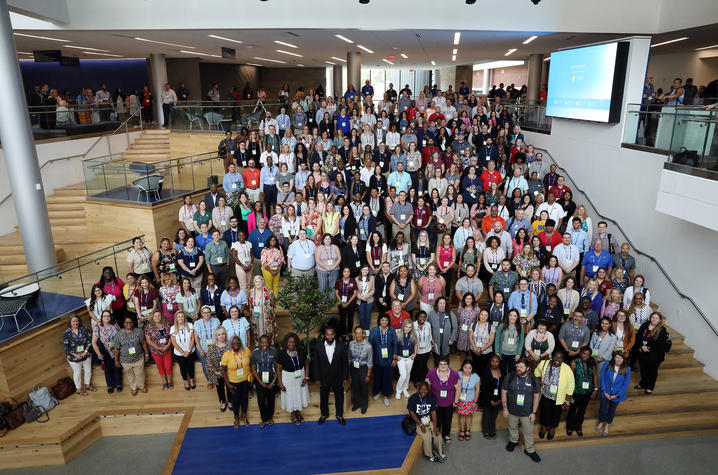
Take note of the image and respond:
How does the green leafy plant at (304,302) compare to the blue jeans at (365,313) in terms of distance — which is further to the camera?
the blue jeans at (365,313)

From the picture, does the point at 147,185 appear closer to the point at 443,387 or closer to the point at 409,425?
the point at 409,425

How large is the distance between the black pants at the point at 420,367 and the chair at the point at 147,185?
268 inches

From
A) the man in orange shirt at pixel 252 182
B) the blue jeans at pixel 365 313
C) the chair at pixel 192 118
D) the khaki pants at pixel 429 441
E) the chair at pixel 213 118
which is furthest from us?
the chair at pixel 192 118

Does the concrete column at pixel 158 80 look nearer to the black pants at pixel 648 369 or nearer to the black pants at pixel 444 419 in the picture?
the black pants at pixel 444 419

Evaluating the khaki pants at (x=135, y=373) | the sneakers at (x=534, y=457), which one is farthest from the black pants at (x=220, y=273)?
the sneakers at (x=534, y=457)

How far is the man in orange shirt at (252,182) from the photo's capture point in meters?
10.3

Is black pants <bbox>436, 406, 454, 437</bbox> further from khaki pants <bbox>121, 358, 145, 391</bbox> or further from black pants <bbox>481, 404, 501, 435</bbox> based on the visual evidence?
khaki pants <bbox>121, 358, 145, 391</bbox>

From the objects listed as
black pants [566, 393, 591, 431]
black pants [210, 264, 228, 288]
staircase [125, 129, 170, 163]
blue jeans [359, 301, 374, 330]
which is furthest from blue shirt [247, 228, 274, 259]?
staircase [125, 129, 170, 163]

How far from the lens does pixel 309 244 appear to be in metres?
8.11

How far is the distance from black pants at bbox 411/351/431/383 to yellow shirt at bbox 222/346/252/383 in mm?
2444

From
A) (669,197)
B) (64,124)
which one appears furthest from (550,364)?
(64,124)

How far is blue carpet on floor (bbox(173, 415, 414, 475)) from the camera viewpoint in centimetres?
646

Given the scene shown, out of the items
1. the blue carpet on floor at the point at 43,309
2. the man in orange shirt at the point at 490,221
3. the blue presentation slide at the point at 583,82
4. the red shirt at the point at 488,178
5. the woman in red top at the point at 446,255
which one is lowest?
the blue carpet on floor at the point at 43,309

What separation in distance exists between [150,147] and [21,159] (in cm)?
780
